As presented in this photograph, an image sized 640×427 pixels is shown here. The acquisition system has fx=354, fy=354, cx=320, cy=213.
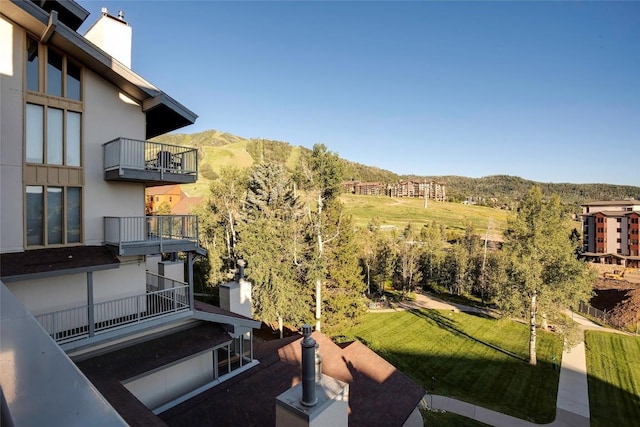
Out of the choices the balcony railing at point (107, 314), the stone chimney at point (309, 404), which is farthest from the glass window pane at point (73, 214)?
the stone chimney at point (309, 404)

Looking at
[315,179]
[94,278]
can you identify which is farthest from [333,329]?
[94,278]

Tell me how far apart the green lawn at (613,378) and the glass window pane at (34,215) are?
2217 centimetres

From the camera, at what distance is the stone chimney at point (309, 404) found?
5438mm

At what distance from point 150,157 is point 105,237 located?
11.1 feet

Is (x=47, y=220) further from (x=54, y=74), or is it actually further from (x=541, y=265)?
(x=541, y=265)

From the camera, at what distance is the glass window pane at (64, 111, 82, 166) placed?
921cm

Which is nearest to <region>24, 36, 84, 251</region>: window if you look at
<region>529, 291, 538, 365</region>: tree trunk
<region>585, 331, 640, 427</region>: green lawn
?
<region>585, 331, 640, 427</region>: green lawn

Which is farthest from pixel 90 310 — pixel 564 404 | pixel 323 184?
pixel 564 404

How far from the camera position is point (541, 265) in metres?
22.4

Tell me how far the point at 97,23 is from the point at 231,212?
2343 centimetres

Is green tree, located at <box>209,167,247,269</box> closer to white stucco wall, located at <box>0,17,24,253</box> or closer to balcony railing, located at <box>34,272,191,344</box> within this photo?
balcony railing, located at <box>34,272,191,344</box>

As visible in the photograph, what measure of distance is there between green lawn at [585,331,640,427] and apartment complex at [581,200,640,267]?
42.0 m

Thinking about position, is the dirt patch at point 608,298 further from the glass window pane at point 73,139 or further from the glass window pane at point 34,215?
the glass window pane at point 34,215

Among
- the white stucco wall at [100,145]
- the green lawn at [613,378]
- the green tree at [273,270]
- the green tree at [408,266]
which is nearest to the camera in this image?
the white stucco wall at [100,145]
